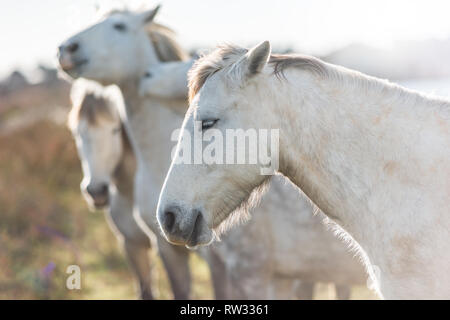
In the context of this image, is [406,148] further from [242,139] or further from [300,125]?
[242,139]

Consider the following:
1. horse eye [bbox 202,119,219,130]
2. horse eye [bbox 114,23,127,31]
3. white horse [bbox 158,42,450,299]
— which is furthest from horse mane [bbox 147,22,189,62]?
horse eye [bbox 202,119,219,130]

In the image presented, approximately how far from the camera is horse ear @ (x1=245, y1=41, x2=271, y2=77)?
248 cm

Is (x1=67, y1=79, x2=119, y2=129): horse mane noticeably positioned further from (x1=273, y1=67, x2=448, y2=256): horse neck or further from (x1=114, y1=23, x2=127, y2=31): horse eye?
(x1=273, y1=67, x2=448, y2=256): horse neck

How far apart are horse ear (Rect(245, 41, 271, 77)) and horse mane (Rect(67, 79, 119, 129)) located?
348cm

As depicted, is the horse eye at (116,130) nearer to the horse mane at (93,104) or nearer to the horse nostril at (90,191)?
the horse mane at (93,104)

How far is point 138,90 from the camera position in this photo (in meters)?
5.23

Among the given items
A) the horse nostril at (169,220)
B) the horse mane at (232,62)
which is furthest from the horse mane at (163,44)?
the horse nostril at (169,220)

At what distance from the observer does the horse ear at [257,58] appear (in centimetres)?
248

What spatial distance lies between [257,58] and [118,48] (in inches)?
117

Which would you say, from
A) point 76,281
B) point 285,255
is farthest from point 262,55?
point 76,281

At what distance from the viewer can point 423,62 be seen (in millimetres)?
8992

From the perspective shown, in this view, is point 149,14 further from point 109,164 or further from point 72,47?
point 109,164

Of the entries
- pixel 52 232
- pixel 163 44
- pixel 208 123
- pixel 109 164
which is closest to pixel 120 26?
pixel 163 44
